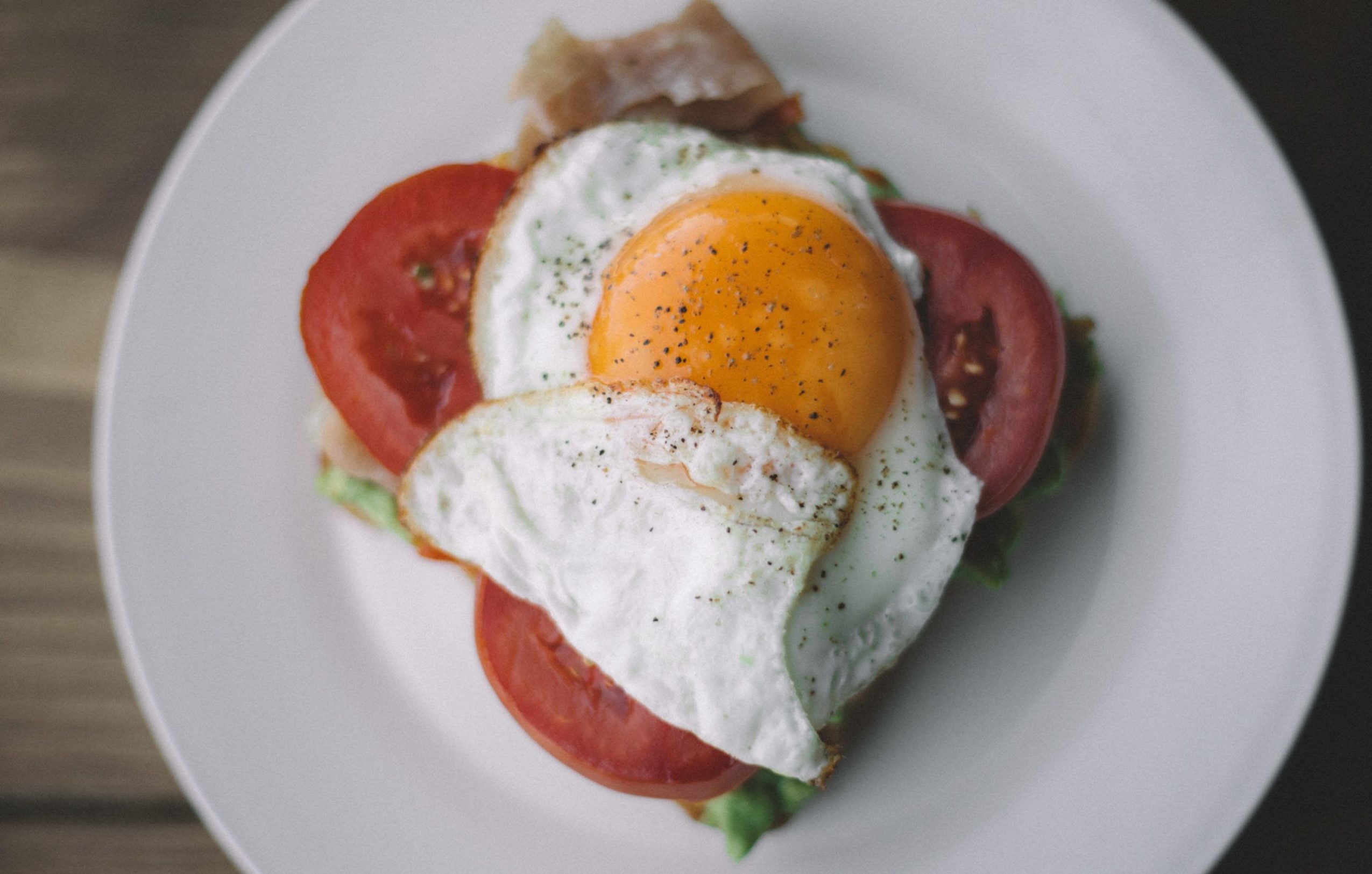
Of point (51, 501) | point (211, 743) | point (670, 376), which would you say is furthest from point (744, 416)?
point (51, 501)

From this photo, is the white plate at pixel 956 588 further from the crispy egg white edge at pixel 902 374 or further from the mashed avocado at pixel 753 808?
the crispy egg white edge at pixel 902 374

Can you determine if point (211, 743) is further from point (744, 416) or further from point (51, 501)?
point (744, 416)

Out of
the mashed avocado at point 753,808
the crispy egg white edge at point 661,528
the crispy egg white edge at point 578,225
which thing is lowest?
the mashed avocado at point 753,808

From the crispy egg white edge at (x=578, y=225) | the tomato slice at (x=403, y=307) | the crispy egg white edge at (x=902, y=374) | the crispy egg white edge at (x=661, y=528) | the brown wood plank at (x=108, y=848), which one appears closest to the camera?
the crispy egg white edge at (x=661, y=528)

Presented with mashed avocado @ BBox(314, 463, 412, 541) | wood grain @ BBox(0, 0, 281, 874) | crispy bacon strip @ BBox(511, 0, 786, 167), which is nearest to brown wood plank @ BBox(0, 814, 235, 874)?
wood grain @ BBox(0, 0, 281, 874)

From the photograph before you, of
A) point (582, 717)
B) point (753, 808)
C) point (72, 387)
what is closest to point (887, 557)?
point (582, 717)

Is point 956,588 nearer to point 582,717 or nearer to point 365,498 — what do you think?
point 582,717

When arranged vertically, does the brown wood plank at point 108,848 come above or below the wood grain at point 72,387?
below

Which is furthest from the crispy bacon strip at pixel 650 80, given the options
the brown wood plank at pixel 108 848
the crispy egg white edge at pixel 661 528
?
the brown wood plank at pixel 108 848
